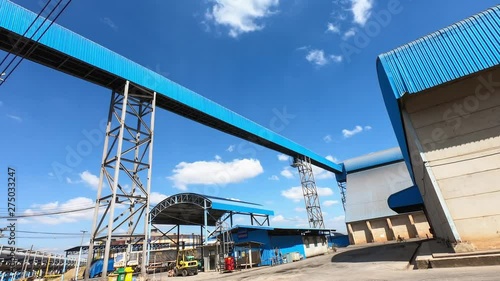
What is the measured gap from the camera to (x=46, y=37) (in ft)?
44.0

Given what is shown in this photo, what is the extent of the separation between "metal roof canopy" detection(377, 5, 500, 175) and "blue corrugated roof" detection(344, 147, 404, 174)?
112ft

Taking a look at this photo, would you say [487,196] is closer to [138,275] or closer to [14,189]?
[138,275]

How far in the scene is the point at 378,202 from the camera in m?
36.5

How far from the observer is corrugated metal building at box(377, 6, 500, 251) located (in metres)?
9.30

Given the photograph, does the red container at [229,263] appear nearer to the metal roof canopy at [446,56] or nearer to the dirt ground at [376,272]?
the dirt ground at [376,272]

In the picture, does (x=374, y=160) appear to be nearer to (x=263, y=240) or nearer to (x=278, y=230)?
(x=278, y=230)

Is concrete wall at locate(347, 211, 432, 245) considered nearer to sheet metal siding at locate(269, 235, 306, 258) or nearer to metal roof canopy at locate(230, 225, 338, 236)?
metal roof canopy at locate(230, 225, 338, 236)

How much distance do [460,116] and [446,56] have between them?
248 cm

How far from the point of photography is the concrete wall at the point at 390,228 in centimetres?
3184

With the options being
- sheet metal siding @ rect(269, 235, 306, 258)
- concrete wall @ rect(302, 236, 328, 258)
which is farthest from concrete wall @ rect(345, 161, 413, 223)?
sheet metal siding @ rect(269, 235, 306, 258)

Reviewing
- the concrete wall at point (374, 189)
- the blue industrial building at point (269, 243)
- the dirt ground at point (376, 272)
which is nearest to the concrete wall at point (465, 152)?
the dirt ground at point (376, 272)

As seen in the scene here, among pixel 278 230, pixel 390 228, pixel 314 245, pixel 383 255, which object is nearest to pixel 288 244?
pixel 278 230

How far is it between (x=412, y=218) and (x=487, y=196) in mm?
27314

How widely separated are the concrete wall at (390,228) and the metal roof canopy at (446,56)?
1060 inches
